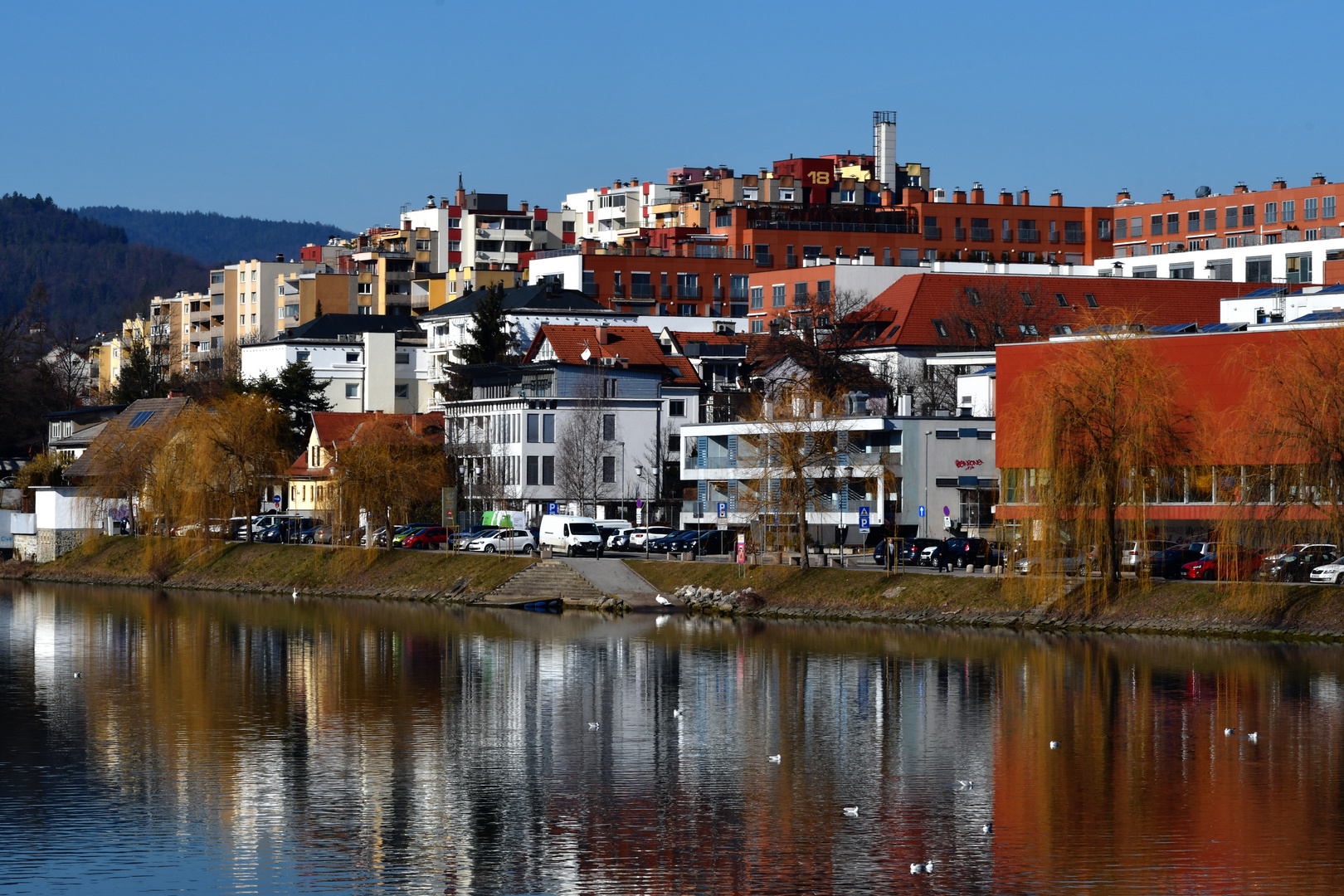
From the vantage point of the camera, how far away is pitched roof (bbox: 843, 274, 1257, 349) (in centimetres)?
12750

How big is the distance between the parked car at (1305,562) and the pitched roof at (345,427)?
225 feet

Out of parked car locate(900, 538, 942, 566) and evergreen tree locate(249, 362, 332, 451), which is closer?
parked car locate(900, 538, 942, 566)

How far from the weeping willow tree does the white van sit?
31179mm

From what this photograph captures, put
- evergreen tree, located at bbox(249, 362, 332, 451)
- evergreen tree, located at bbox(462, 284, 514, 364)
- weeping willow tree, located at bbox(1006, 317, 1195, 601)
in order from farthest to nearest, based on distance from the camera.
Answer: evergreen tree, located at bbox(249, 362, 332, 451)
evergreen tree, located at bbox(462, 284, 514, 364)
weeping willow tree, located at bbox(1006, 317, 1195, 601)

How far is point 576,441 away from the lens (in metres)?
115

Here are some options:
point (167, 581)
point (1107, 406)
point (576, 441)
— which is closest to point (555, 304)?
point (576, 441)

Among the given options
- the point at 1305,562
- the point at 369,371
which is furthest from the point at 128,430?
the point at 1305,562

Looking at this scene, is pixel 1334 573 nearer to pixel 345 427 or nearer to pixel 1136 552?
pixel 1136 552

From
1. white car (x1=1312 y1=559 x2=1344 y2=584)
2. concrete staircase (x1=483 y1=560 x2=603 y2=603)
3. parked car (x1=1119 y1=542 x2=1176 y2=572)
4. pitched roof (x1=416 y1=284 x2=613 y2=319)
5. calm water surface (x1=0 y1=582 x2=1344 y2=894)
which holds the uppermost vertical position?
pitched roof (x1=416 y1=284 x2=613 y2=319)

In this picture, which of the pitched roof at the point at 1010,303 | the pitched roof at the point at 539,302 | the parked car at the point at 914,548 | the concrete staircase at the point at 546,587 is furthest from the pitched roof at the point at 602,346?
the parked car at the point at 914,548

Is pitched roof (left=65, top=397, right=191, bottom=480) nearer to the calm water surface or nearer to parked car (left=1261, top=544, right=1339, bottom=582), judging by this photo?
the calm water surface

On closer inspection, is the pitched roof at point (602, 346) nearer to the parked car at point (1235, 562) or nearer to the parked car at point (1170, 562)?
the parked car at point (1170, 562)

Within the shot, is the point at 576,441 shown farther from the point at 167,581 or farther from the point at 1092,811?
the point at 1092,811

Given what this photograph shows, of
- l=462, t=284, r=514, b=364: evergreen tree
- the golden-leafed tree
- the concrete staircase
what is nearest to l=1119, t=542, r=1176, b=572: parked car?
the concrete staircase
